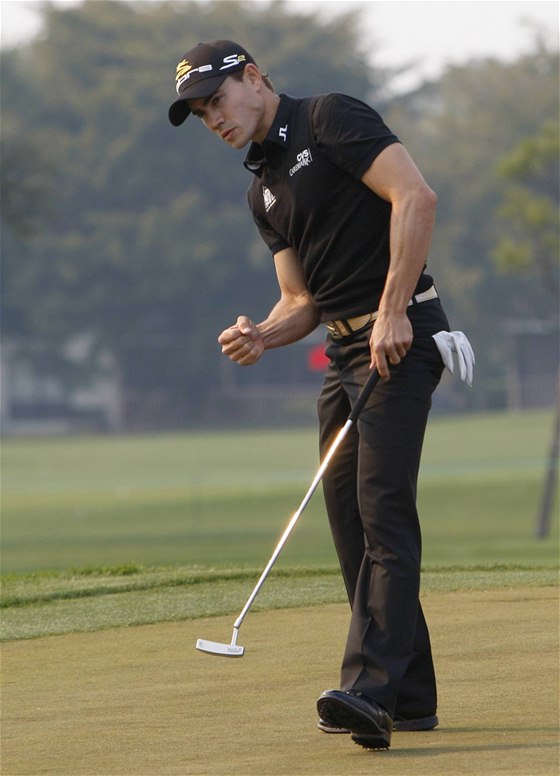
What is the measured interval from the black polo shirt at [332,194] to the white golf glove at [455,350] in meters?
0.16

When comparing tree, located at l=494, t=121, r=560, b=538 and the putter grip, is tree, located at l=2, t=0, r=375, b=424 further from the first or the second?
the putter grip

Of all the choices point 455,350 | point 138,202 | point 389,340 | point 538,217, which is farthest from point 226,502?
point 138,202

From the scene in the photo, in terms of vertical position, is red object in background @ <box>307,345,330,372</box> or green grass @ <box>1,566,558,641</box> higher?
red object in background @ <box>307,345,330,372</box>

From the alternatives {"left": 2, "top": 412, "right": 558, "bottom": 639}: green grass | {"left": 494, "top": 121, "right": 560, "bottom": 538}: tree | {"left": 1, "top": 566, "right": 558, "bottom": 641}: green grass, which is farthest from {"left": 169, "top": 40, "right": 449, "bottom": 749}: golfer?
{"left": 494, "top": 121, "right": 560, "bottom": 538}: tree

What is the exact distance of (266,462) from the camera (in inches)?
1761

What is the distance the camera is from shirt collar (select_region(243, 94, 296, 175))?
455 cm

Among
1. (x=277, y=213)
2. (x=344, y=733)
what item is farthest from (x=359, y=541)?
(x=277, y=213)

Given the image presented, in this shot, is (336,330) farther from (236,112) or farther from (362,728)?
(362,728)

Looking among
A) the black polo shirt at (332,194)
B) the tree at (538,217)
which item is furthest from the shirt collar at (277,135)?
the tree at (538,217)

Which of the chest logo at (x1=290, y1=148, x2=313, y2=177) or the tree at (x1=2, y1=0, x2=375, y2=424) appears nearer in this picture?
the chest logo at (x1=290, y1=148, x2=313, y2=177)

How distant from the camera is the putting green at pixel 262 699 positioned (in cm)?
395

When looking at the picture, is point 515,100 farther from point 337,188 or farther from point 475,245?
point 337,188

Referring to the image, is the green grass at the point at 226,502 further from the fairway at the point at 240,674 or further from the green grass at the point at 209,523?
the fairway at the point at 240,674

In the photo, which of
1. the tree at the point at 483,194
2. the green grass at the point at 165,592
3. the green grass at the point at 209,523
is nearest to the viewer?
the green grass at the point at 165,592
